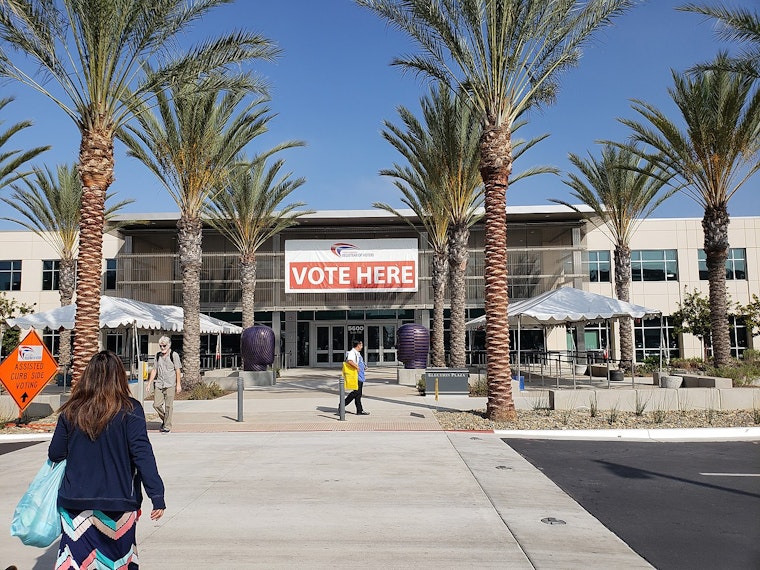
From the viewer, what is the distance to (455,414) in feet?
48.9

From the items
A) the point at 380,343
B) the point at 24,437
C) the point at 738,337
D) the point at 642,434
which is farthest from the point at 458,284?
the point at 738,337

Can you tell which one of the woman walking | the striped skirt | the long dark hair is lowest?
the striped skirt

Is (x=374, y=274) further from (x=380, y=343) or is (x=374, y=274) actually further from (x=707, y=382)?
(x=707, y=382)

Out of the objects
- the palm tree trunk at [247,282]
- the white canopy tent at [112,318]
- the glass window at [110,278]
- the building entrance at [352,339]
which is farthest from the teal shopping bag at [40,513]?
the glass window at [110,278]

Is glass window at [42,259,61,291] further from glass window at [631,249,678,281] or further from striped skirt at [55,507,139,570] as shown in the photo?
striped skirt at [55,507,139,570]

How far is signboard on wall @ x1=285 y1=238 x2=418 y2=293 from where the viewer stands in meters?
34.1

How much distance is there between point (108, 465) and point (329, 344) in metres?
33.8

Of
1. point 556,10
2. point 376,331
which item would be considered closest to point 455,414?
point 556,10

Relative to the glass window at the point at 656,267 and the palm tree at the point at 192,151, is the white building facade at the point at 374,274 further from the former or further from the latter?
the palm tree at the point at 192,151

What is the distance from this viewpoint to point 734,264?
35875 millimetres

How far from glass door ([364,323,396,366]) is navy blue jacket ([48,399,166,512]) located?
3311 centimetres

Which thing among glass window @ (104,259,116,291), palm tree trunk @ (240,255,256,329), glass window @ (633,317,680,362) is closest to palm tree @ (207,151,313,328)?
palm tree trunk @ (240,255,256,329)

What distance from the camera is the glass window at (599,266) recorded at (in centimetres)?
3662

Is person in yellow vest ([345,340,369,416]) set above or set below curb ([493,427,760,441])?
above
